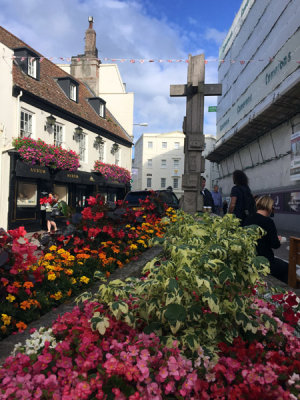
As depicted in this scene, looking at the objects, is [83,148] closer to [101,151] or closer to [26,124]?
[101,151]

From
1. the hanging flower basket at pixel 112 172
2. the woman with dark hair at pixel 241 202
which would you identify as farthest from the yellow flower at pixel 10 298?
the hanging flower basket at pixel 112 172

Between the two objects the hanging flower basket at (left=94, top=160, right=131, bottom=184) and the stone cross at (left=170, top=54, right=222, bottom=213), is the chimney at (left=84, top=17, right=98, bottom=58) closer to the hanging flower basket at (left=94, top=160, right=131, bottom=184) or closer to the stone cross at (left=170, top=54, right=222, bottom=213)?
the hanging flower basket at (left=94, top=160, right=131, bottom=184)

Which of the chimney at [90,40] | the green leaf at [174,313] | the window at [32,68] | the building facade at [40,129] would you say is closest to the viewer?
the green leaf at [174,313]

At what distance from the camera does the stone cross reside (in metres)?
7.74

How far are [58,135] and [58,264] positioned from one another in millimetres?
14212


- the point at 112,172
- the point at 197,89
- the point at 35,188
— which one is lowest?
the point at 35,188

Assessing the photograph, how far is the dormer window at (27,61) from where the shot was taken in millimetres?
13977

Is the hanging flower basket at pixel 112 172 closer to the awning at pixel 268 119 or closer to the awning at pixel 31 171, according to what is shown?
the awning at pixel 31 171

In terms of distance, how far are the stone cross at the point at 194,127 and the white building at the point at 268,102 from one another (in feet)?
14.3

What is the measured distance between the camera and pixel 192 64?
795 cm

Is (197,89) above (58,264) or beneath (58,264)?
above

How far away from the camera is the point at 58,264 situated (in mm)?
3510

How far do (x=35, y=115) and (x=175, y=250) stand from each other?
1444cm

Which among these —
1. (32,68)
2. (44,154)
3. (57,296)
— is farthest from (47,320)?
(32,68)
